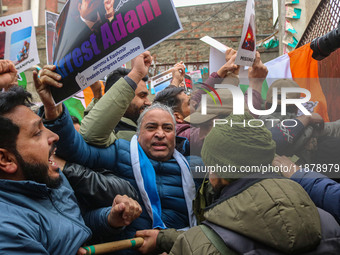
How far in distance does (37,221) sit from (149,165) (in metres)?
0.85

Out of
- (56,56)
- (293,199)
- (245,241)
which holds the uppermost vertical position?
Result: (56,56)

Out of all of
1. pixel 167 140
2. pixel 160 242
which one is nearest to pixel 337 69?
pixel 167 140

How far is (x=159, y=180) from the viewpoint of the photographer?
2.06 meters

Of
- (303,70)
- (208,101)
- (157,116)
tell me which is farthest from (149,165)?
(303,70)

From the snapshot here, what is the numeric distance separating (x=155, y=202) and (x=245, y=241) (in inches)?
34.9

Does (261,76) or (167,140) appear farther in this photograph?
(261,76)

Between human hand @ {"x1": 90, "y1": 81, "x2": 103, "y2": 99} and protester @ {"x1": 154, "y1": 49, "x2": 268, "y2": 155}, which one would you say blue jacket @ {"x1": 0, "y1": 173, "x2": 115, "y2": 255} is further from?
human hand @ {"x1": 90, "y1": 81, "x2": 103, "y2": 99}

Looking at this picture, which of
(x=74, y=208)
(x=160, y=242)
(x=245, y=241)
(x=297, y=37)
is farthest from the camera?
(x=297, y=37)

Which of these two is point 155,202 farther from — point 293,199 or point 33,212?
point 293,199

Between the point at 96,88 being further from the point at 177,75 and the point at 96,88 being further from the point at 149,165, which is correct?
the point at 177,75

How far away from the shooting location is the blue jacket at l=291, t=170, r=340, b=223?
1.43m

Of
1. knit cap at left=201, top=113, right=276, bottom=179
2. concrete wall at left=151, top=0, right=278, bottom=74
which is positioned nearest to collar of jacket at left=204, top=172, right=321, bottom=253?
knit cap at left=201, top=113, right=276, bottom=179

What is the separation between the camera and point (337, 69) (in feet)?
11.1

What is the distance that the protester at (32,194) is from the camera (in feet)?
4.02
